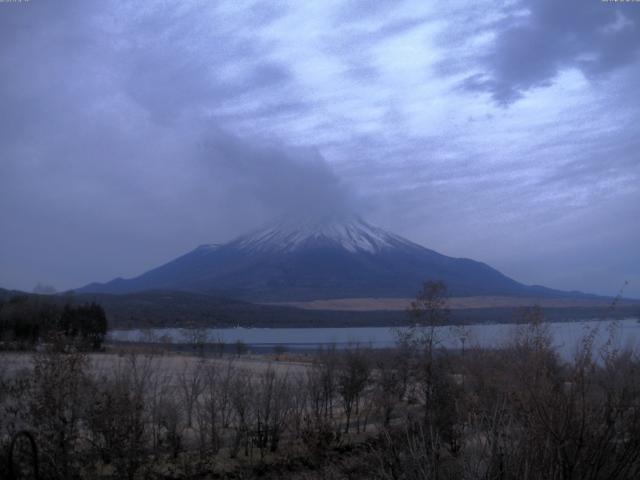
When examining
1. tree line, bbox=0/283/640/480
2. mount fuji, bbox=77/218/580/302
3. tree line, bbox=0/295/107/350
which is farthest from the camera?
mount fuji, bbox=77/218/580/302

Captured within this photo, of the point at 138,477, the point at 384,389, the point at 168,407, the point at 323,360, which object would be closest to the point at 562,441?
the point at 138,477

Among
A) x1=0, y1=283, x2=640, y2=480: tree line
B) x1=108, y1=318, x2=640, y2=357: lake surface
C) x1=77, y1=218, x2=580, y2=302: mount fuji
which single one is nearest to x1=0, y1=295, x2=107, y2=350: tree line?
x1=108, y1=318, x2=640, y2=357: lake surface

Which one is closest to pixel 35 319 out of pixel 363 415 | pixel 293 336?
pixel 363 415

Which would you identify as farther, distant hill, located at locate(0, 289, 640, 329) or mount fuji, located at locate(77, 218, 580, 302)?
mount fuji, located at locate(77, 218, 580, 302)

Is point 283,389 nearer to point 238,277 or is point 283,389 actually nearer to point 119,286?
point 238,277

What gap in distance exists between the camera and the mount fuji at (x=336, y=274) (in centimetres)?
14125

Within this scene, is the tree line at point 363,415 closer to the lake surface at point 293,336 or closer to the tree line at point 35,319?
the lake surface at point 293,336

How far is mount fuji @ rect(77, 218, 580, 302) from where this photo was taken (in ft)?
463

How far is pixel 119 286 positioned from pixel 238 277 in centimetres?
5068

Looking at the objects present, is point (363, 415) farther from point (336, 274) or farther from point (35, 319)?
point (336, 274)

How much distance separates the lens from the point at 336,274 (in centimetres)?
15812

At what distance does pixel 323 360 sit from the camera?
24359 mm

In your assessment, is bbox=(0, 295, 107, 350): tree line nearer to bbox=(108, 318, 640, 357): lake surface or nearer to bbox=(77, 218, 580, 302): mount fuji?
bbox=(108, 318, 640, 357): lake surface

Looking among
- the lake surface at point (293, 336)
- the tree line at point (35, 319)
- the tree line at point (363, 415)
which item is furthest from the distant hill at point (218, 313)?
the tree line at point (363, 415)
